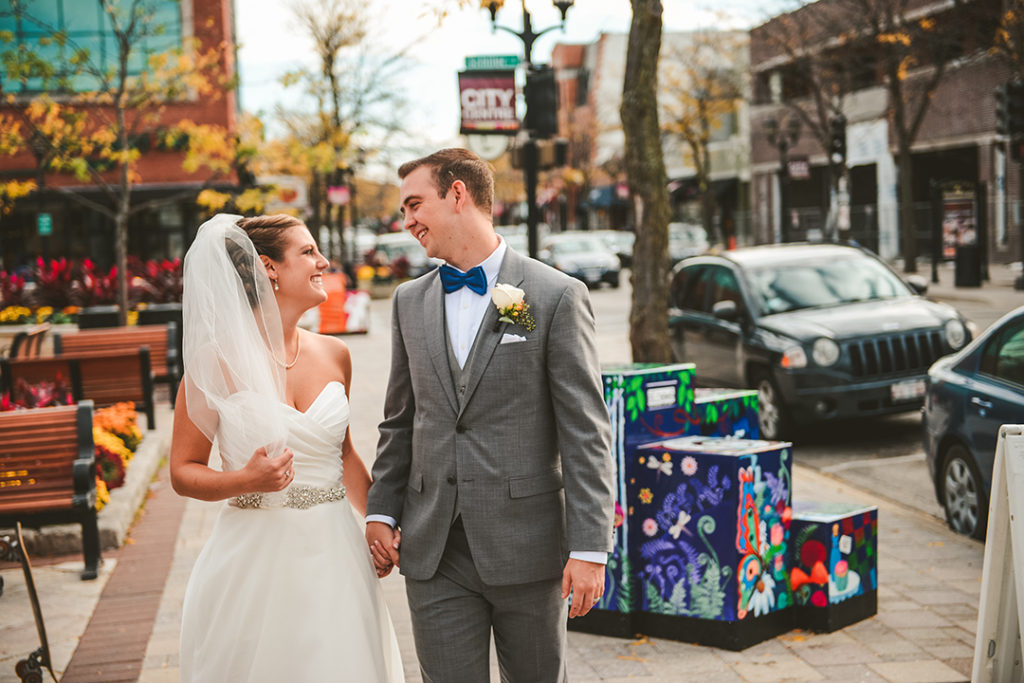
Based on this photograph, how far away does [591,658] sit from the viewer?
15.9 ft

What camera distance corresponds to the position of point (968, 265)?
938 inches

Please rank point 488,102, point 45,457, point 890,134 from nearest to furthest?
point 45,457 → point 488,102 → point 890,134

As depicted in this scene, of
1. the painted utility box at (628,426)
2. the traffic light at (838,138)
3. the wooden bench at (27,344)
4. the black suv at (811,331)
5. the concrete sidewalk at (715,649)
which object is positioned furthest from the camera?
the traffic light at (838,138)

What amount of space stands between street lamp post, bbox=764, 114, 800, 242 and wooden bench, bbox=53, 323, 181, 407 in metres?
25.7

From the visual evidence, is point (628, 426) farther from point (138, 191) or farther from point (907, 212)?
point (138, 191)

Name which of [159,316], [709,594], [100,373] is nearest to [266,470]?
[709,594]

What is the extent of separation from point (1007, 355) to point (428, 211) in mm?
4820

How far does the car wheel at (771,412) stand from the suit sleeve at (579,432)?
721cm

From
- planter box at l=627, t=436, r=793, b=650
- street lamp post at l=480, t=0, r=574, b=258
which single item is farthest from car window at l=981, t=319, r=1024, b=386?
street lamp post at l=480, t=0, r=574, b=258

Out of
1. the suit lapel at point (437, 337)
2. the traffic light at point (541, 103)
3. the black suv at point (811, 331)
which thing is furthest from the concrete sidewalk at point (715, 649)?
the traffic light at point (541, 103)

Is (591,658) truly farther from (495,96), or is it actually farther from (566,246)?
(566,246)

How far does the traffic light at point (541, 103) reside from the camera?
41.3 ft

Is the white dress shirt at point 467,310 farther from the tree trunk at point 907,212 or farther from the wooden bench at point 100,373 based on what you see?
the tree trunk at point 907,212

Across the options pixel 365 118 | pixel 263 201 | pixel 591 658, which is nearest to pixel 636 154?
pixel 591 658
